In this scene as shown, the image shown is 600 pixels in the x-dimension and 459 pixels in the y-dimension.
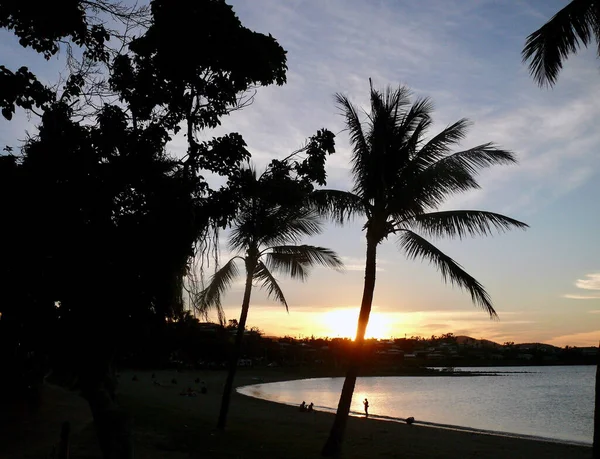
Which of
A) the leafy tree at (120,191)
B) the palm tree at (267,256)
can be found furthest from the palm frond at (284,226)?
the leafy tree at (120,191)

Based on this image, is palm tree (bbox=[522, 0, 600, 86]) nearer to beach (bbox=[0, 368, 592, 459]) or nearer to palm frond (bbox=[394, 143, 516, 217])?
palm frond (bbox=[394, 143, 516, 217])

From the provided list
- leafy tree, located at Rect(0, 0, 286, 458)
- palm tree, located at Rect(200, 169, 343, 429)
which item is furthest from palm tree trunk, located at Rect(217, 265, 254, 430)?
leafy tree, located at Rect(0, 0, 286, 458)

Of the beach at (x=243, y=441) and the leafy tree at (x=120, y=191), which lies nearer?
the leafy tree at (x=120, y=191)

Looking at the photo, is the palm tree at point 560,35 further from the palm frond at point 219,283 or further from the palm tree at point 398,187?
the palm frond at point 219,283

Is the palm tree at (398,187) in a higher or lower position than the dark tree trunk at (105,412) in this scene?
higher

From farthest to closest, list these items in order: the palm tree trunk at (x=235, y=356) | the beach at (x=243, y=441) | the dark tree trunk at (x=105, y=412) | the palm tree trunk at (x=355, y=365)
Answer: the palm tree trunk at (x=235, y=356), the beach at (x=243, y=441), the palm tree trunk at (x=355, y=365), the dark tree trunk at (x=105, y=412)

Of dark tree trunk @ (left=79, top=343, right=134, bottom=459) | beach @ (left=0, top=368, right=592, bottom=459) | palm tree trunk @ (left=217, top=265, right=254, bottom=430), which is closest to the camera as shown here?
dark tree trunk @ (left=79, top=343, right=134, bottom=459)

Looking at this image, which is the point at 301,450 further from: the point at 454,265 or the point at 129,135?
the point at 129,135

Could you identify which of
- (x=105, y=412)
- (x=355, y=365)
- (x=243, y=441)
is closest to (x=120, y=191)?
(x=105, y=412)

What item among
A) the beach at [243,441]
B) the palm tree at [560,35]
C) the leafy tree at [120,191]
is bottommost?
the beach at [243,441]

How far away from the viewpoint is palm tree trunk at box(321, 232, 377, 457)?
1156 centimetres

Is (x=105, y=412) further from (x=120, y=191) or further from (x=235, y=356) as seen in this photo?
(x=235, y=356)

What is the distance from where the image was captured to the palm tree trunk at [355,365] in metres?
11.6

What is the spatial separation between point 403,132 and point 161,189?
6970mm
